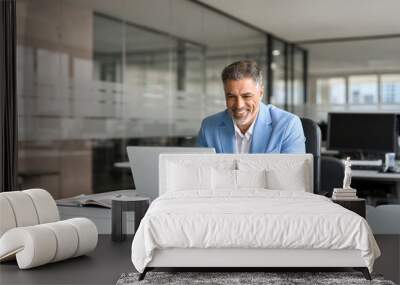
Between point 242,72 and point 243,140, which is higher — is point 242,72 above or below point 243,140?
above

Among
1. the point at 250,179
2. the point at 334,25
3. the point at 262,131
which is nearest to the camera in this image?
the point at 250,179

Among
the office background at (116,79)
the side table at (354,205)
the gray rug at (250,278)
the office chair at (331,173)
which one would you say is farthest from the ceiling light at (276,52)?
the gray rug at (250,278)

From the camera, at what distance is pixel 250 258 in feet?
11.8

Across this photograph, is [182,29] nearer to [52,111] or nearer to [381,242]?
[52,111]

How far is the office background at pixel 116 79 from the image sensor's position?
259 inches

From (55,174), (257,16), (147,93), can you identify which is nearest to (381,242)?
(55,174)

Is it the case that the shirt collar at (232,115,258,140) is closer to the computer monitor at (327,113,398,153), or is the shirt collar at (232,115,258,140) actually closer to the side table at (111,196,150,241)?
the side table at (111,196,150,241)

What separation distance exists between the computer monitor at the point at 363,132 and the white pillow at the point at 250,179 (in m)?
3.02

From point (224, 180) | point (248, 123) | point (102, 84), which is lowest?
point (224, 180)

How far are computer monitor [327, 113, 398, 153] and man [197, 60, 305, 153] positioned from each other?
255cm

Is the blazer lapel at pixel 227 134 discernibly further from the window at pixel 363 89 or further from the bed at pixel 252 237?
the window at pixel 363 89

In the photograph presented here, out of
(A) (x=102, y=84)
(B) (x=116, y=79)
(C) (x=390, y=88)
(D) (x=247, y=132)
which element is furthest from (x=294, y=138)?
(C) (x=390, y=88)

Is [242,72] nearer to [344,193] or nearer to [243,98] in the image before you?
[243,98]

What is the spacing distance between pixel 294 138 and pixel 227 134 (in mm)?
536
